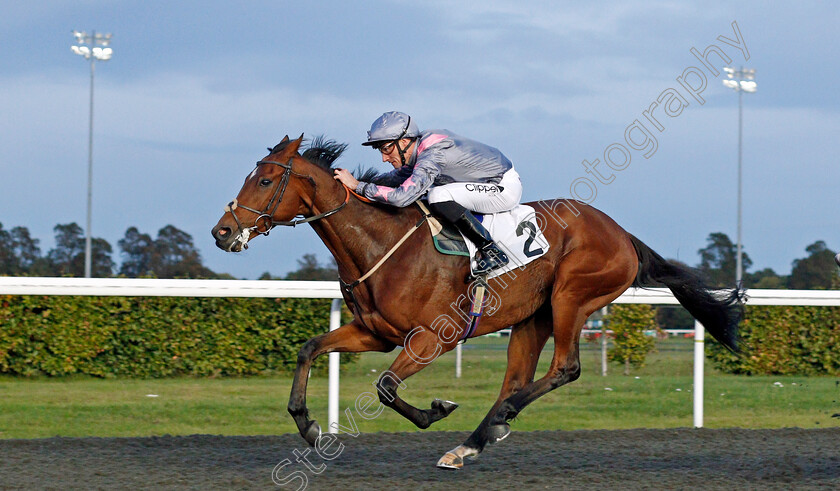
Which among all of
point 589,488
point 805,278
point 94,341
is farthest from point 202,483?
point 805,278

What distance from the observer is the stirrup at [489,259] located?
394 cm

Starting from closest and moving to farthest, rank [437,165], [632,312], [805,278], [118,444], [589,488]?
Answer: [589,488] → [437,165] → [118,444] → [632,312] → [805,278]

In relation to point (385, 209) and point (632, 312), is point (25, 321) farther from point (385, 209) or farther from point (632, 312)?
point (632, 312)

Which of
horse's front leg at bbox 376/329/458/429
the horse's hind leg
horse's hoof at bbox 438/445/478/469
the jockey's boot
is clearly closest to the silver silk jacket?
the jockey's boot

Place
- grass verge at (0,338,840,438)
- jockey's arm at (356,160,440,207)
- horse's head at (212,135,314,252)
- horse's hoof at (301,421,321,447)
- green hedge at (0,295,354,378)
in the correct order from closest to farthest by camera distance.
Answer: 1. horse's head at (212,135,314,252)
2. horse's hoof at (301,421,321,447)
3. jockey's arm at (356,160,440,207)
4. grass verge at (0,338,840,438)
5. green hedge at (0,295,354,378)

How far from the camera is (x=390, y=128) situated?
155 inches

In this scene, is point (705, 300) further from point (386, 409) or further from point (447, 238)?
point (386, 409)

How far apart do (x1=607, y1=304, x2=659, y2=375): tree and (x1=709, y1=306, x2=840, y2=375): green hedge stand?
3.24 ft

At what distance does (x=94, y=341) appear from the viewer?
750 cm

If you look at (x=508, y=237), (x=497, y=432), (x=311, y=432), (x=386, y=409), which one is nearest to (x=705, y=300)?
(x=508, y=237)

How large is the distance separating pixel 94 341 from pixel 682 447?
16.6 ft

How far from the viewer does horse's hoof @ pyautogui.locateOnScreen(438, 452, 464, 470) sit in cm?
389

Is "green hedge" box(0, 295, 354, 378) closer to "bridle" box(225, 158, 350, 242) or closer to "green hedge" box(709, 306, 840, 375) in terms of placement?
"bridle" box(225, 158, 350, 242)

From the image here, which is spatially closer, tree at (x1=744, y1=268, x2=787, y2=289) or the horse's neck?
the horse's neck
